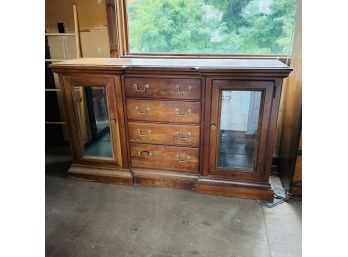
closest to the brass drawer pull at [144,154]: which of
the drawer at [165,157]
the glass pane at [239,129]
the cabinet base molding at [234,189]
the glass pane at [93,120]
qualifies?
the drawer at [165,157]

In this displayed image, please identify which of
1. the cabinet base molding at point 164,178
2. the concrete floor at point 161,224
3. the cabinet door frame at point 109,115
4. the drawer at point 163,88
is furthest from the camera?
the cabinet base molding at point 164,178

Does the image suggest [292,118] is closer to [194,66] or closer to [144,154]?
[194,66]

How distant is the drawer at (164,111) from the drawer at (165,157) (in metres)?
0.23

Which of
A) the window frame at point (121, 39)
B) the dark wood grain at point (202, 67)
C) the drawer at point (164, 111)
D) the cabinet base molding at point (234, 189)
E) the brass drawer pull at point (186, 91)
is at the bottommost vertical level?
the cabinet base molding at point (234, 189)

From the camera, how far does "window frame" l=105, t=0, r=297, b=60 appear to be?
7.02 ft

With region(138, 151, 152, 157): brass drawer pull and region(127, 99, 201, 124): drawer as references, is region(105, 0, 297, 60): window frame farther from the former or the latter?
region(138, 151, 152, 157): brass drawer pull

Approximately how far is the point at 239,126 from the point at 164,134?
544mm

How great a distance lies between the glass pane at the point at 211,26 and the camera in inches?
79.0

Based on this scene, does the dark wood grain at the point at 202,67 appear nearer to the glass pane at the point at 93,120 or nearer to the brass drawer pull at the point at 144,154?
the glass pane at the point at 93,120

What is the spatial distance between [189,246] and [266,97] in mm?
1027
